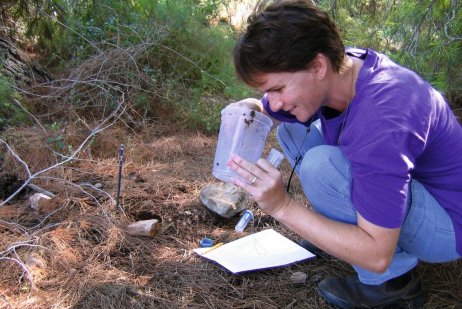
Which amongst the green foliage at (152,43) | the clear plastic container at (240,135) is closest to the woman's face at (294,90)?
the clear plastic container at (240,135)

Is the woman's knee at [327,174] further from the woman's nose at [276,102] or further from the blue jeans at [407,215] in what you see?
the woman's nose at [276,102]

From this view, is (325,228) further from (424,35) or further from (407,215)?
(424,35)

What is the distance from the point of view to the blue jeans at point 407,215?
128 centimetres

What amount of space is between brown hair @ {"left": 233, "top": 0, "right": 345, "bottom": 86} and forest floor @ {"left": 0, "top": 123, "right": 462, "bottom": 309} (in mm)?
831

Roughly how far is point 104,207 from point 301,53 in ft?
4.15

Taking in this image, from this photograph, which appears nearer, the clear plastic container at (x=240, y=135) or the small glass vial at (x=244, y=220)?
the clear plastic container at (x=240, y=135)

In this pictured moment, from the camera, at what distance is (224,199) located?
2.06 meters

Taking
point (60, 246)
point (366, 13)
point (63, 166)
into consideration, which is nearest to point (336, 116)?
point (60, 246)

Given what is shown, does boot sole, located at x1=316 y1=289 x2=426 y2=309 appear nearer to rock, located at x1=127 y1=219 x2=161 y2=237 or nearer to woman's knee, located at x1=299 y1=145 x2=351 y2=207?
woman's knee, located at x1=299 y1=145 x2=351 y2=207

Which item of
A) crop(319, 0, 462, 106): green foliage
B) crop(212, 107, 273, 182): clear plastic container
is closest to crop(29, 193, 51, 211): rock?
crop(212, 107, 273, 182): clear plastic container

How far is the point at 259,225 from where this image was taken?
80.1 inches

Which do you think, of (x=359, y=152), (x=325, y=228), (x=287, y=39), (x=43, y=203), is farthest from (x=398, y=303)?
(x=43, y=203)

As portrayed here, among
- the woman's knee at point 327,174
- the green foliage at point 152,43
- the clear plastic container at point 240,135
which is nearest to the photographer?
the woman's knee at point 327,174

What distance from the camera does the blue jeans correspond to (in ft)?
4.21
